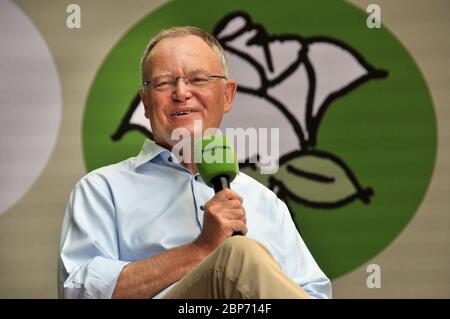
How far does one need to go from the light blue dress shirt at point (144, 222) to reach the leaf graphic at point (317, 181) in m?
0.99

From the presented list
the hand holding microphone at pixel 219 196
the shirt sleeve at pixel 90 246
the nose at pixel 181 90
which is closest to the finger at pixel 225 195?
the hand holding microphone at pixel 219 196

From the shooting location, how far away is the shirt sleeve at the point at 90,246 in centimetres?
171

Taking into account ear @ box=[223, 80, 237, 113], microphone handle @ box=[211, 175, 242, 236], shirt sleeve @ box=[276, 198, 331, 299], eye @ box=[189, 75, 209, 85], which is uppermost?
eye @ box=[189, 75, 209, 85]

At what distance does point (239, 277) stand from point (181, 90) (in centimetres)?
69

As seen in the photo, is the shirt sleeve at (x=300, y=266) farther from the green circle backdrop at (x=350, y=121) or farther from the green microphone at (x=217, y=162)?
the green circle backdrop at (x=350, y=121)

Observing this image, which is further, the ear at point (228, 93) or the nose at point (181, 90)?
the ear at point (228, 93)

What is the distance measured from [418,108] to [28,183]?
1650 millimetres

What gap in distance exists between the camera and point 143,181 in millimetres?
1974

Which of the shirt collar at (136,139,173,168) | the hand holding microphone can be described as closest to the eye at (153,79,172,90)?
the shirt collar at (136,139,173,168)

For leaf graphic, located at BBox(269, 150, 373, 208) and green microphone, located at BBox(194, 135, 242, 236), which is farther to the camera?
leaf graphic, located at BBox(269, 150, 373, 208)

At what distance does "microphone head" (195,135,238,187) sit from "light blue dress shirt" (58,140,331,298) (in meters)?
0.23

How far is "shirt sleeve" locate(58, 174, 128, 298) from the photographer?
171 cm

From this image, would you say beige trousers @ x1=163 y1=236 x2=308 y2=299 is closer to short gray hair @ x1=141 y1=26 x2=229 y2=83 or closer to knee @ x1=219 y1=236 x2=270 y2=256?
knee @ x1=219 y1=236 x2=270 y2=256

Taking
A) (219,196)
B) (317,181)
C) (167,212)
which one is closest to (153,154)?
(167,212)
